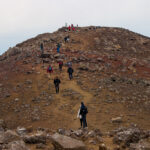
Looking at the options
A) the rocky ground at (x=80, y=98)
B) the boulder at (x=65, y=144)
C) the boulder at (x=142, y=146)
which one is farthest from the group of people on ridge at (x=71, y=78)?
the boulder at (x=142, y=146)

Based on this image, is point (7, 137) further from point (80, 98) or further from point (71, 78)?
point (71, 78)

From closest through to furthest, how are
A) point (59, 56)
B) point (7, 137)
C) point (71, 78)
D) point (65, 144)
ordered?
point (65, 144) → point (7, 137) → point (71, 78) → point (59, 56)

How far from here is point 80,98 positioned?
2038 cm

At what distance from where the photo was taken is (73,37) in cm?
4303

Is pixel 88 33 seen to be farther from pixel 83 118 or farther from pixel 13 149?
pixel 13 149

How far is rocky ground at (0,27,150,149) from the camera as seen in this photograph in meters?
10.6

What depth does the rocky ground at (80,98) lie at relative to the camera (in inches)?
416

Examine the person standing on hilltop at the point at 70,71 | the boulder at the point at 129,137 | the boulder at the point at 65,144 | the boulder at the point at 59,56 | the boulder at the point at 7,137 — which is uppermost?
the boulder at the point at 59,56

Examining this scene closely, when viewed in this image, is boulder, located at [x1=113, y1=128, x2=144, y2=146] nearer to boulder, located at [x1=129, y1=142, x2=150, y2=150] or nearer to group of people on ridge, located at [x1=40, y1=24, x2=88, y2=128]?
boulder, located at [x1=129, y1=142, x2=150, y2=150]

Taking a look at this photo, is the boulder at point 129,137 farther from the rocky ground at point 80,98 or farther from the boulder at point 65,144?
the boulder at point 65,144

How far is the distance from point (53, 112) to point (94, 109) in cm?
339

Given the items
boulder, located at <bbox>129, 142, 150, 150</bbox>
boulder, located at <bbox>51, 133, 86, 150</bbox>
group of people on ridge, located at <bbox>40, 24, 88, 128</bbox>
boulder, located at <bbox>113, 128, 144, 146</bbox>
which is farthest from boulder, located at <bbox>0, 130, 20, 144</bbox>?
group of people on ridge, located at <bbox>40, 24, 88, 128</bbox>

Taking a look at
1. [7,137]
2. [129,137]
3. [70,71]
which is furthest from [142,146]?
[70,71]

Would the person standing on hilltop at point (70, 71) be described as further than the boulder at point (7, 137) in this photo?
Yes
